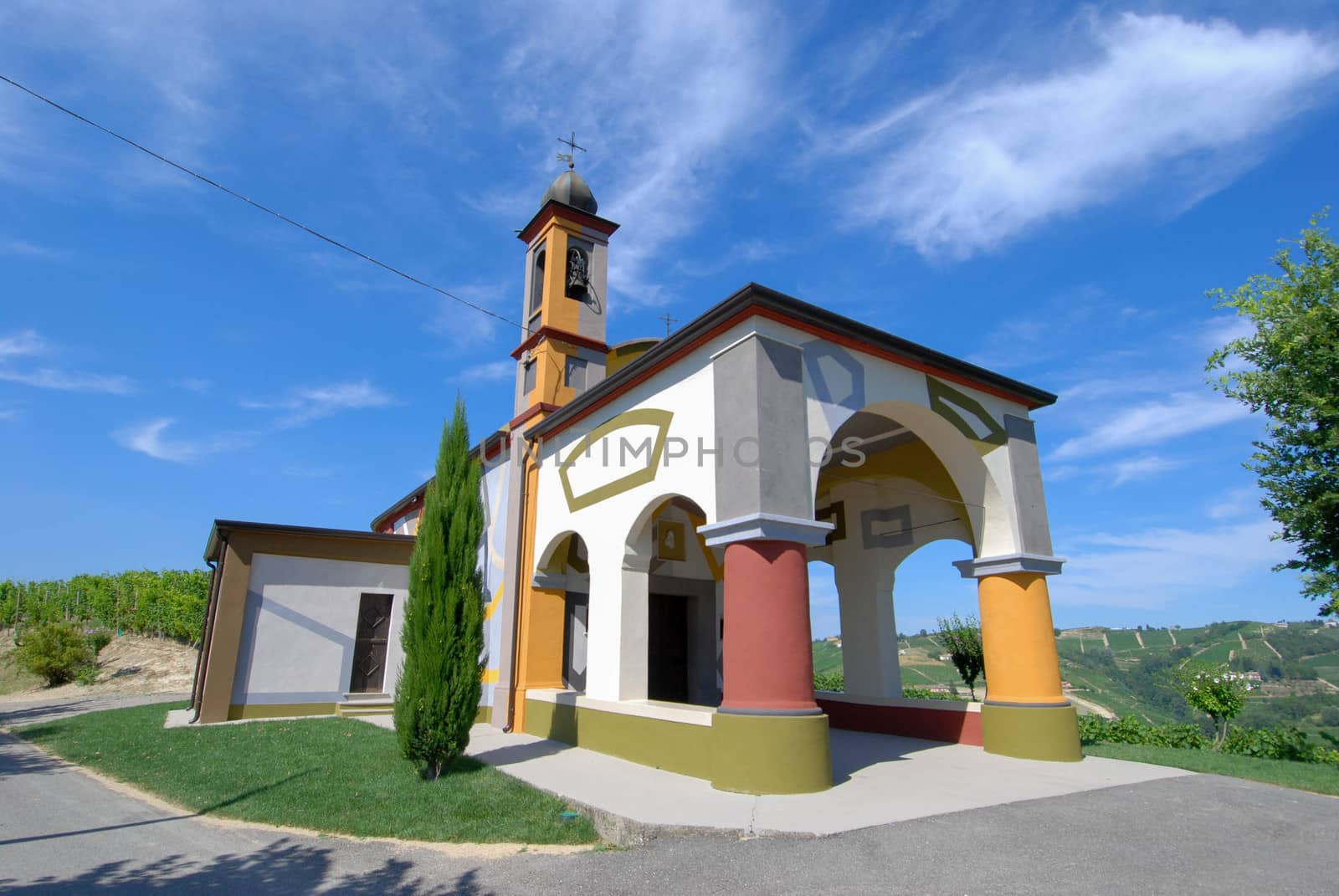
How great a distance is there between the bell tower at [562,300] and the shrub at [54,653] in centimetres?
1713

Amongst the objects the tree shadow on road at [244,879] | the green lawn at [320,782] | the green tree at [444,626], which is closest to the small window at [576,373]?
the green tree at [444,626]

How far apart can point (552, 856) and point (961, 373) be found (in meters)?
7.61

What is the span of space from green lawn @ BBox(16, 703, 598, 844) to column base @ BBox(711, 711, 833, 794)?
154 centimetres

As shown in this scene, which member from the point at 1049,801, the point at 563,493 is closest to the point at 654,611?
the point at 563,493

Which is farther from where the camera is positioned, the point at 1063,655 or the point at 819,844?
the point at 1063,655

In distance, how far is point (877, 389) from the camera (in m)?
8.55

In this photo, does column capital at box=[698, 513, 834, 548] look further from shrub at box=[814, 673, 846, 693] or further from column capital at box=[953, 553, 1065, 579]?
shrub at box=[814, 673, 846, 693]

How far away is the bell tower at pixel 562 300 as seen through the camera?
1254 cm

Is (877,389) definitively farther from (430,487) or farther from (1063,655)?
(1063,655)

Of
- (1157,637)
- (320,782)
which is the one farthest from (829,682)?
(1157,637)

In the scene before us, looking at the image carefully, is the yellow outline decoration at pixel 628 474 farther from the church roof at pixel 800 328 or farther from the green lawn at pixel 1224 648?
the green lawn at pixel 1224 648

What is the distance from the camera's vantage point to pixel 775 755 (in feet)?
21.0

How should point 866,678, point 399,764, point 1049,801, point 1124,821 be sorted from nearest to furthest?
point 1124,821, point 1049,801, point 399,764, point 866,678

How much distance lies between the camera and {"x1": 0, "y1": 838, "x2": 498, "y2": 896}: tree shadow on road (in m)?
4.25
